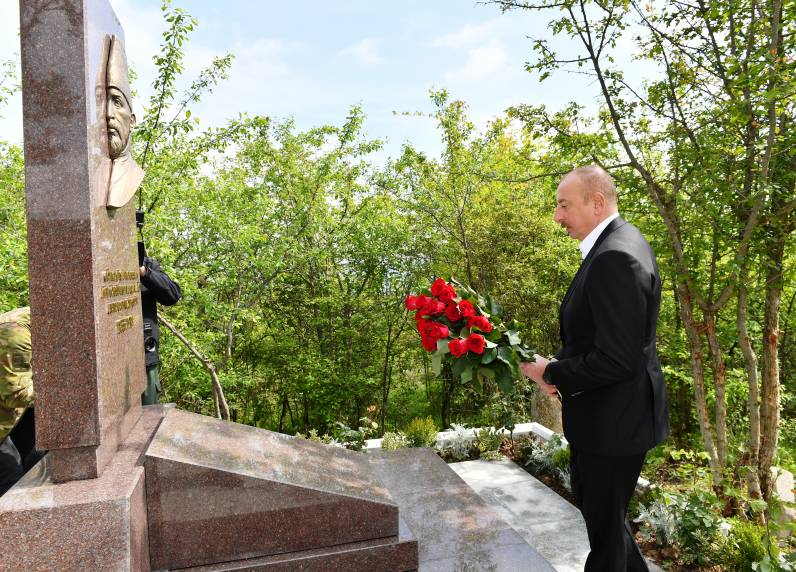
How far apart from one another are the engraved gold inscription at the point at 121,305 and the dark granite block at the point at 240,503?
749 mm

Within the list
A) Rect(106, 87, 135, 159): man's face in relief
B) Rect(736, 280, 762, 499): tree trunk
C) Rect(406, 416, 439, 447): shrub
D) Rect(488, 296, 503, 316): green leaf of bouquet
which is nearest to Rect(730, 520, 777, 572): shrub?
Rect(736, 280, 762, 499): tree trunk

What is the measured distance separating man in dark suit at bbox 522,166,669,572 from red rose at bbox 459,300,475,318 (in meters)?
0.46

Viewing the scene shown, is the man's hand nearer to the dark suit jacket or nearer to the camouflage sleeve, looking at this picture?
the dark suit jacket

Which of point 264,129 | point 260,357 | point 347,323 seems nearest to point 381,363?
point 347,323

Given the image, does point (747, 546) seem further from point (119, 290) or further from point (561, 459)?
point (119, 290)

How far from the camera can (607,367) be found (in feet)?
7.31

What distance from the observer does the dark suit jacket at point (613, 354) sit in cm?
222

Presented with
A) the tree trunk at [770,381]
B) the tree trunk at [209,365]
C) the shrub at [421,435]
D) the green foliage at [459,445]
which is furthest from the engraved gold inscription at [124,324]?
the tree trunk at [770,381]

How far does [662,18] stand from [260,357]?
9.81 m

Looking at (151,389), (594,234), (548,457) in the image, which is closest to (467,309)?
(594,234)

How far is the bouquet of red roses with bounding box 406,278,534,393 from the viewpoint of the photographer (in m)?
2.70

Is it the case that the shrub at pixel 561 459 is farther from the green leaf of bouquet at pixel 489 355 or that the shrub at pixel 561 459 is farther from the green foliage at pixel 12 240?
the green foliage at pixel 12 240

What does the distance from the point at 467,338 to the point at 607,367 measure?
2.38 feet

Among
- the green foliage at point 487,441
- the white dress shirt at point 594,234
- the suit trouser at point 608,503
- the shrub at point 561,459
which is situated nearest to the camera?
the suit trouser at point 608,503
